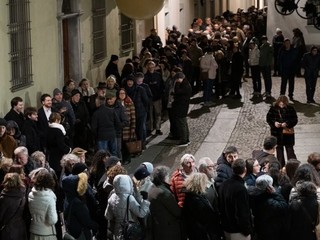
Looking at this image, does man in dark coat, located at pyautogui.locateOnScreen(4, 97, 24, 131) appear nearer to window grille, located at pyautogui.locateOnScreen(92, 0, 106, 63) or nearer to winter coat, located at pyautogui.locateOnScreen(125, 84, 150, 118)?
winter coat, located at pyautogui.locateOnScreen(125, 84, 150, 118)

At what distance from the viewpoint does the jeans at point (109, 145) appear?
1747cm

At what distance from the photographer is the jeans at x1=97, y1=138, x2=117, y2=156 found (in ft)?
57.3

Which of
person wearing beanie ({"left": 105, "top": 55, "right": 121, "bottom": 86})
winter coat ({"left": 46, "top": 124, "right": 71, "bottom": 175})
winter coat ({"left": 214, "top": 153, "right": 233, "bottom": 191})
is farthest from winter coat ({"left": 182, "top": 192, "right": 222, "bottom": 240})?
person wearing beanie ({"left": 105, "top": 55, "right": 121, "bottom": 86})

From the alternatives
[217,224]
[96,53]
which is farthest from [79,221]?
[96,53]

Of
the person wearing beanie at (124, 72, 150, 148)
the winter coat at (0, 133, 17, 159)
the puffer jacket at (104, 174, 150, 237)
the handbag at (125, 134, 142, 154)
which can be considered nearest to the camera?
the puffer jacket at (104, 174, 150, 237)

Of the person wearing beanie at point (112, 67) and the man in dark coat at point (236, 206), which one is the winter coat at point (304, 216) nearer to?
the man in dark coat at point (236, 206)

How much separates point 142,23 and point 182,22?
7.84 m

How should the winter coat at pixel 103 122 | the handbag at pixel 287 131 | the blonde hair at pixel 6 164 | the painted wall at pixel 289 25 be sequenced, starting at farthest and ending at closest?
1. the painted wall at pixel 289 25
2. the handbag at pixel 287 131
3. the winter coat at pixel 103 122
4. the blonde hair at pixel 6 164

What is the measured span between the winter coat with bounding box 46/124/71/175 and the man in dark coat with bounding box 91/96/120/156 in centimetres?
161

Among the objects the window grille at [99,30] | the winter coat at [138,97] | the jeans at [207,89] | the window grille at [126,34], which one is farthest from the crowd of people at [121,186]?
the window grille at [126,34]

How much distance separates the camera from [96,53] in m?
23.0

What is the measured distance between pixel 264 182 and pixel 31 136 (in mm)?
5193

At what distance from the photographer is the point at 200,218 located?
1156 cm

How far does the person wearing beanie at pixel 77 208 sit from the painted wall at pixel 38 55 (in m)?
5.59
